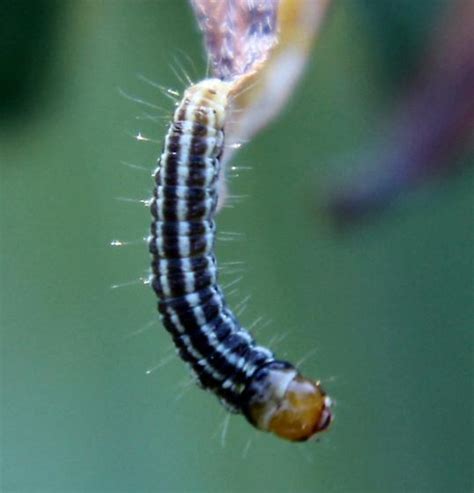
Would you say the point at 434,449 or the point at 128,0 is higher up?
the point at 128,0

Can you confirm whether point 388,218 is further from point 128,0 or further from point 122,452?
point 122,452

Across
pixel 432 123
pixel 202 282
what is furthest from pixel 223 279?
pixel 432 123

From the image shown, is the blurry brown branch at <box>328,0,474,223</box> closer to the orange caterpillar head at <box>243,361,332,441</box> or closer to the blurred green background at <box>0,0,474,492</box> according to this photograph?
the blurred green background at <box>0,0,474,492</box>

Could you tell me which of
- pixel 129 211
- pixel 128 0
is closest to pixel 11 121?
pixel 128 0

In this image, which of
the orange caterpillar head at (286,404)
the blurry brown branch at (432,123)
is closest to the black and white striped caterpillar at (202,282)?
the orange caterpillar head at (286,404)

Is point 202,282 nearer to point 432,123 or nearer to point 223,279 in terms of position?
point 223,279

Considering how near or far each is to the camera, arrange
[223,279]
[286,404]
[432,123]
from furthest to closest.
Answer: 1. [223,279]
2. [286,404]
3. [432,123]
